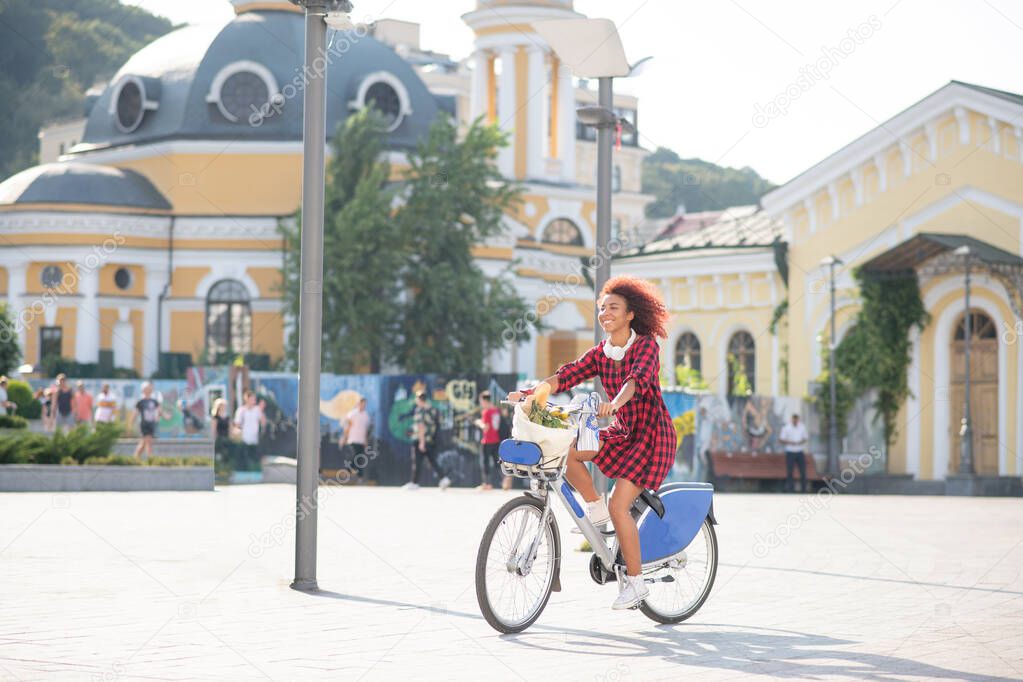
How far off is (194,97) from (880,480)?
30785 millimetres

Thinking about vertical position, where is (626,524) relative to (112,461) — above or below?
above

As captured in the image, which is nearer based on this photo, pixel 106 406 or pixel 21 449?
pixel 21 449

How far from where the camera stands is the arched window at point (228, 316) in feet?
179

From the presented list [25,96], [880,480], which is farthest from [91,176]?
[25,96]

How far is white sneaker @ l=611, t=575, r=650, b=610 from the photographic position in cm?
868

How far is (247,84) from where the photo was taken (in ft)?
181

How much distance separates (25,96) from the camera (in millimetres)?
Answer: 89750

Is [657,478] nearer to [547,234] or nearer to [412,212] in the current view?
[412,212]

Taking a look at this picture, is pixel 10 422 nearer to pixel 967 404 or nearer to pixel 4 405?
pixel 4 405

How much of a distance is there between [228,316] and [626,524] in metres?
47.3

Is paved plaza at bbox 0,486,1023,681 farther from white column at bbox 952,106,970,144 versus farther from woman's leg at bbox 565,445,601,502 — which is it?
white column at bbox 952,106,970,144

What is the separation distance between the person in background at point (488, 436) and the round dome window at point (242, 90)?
97.6 feet

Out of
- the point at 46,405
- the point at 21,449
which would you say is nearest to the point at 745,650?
the point at 21,449

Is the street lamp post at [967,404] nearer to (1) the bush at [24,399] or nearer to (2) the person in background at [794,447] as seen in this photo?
(2) the person in background at [794,447]
